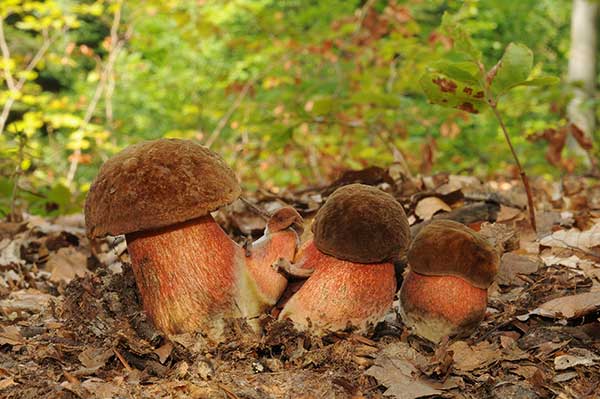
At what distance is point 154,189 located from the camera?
72.4 inches

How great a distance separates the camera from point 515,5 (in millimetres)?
16250

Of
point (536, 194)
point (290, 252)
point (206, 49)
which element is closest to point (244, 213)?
point (290, 252)

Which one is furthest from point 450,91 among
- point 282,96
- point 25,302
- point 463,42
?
point 282,96

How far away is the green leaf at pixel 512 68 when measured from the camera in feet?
8.14

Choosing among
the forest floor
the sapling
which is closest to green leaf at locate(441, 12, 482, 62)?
the sapling

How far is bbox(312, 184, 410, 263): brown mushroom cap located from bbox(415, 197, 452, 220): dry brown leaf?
1.08 m

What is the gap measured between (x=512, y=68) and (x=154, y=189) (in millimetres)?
1685

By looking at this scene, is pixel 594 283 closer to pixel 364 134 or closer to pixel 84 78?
pixel 364 134

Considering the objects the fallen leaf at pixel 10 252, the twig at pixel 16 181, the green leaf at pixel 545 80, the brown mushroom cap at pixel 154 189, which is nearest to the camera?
the brown mushroom cap at pixel 154 189

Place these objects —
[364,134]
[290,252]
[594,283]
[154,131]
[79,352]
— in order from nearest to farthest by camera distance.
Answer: [79,352] < [290,252] < [594,283] < [364,134] < [154,131]

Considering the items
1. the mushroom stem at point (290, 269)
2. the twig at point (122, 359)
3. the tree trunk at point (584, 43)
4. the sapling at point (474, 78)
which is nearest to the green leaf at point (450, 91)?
the sapling at point (474, 78)

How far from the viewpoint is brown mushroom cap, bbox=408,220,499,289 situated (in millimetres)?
1975

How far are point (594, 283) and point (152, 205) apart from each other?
1.89 metres

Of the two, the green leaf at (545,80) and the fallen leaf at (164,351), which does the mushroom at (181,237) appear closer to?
the fallen leaf at (164,351)
